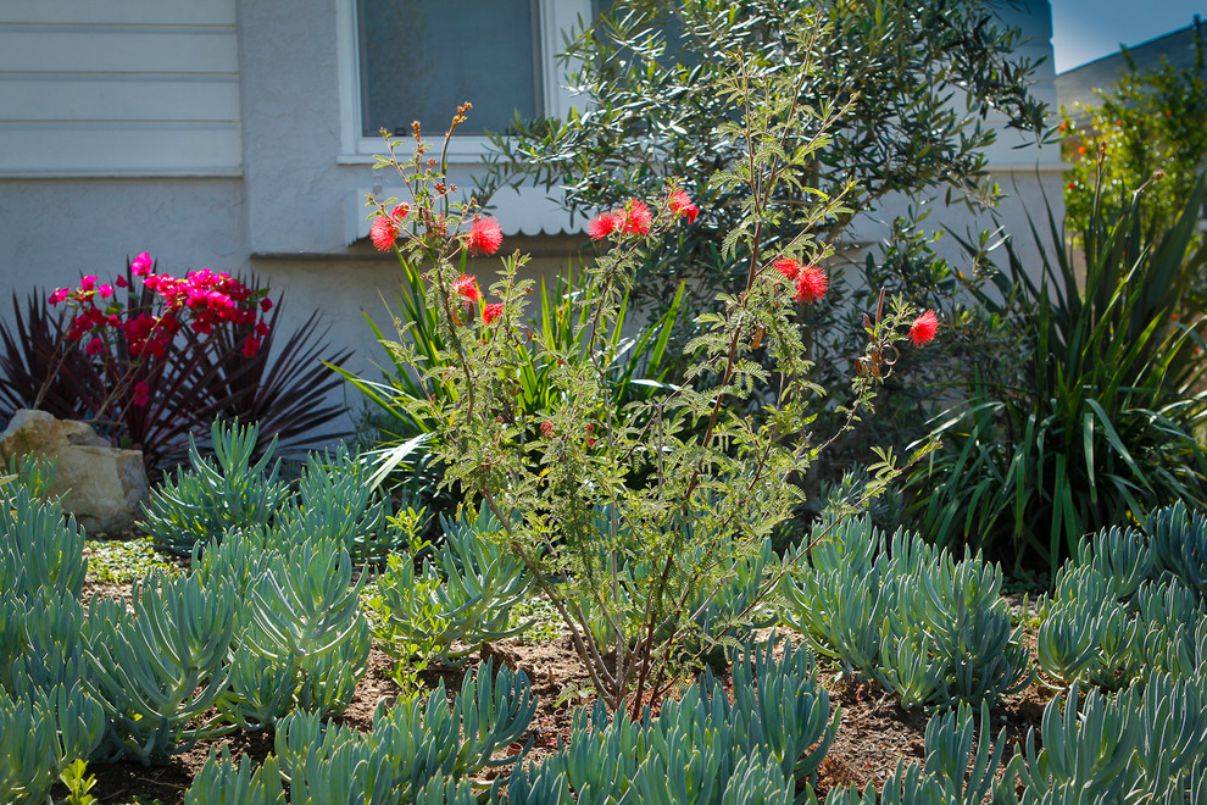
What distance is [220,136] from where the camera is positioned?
761cm

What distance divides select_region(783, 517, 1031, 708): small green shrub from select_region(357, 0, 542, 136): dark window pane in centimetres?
523

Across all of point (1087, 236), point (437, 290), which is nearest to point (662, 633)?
point (437, 290)

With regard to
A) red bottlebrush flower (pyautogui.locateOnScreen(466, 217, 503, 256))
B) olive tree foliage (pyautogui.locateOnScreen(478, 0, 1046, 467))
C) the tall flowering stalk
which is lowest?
the tall flowering stalk

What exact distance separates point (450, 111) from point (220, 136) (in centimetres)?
138

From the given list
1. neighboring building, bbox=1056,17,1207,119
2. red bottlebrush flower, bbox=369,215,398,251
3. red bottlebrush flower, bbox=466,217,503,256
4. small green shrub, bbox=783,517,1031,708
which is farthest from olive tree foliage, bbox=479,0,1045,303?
neighboring building, bbox=1056,17,1207,119

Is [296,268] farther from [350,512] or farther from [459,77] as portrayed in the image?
[350,512]

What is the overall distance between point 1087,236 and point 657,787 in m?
4.80

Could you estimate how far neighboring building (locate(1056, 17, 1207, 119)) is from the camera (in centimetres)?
1897

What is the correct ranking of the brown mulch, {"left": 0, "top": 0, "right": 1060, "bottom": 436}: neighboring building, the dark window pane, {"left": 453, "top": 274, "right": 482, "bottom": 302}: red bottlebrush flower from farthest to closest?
1. the dark window pane
2. {"left": 0, "top": 0, "right": 1060, "bottom": 436}: neighboring building
3. {"left": 453, "top": 274, "right": 482, "bottom": 302}: red bottlebrush flower
4. the brown mulch

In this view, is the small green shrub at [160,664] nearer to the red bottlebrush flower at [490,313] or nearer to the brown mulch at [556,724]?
the brown mulch at [556,724]

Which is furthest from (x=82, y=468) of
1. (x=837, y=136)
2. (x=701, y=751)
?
(x=701, y=751)

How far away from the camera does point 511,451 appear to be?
9.70 feet

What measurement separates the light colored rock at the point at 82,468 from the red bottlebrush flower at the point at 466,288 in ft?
9.30

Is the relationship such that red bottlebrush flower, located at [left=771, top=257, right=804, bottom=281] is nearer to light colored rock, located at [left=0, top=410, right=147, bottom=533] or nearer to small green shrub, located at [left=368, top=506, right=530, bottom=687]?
small green shrub, located at [left=368, top=506, right=530, bottom=687]
